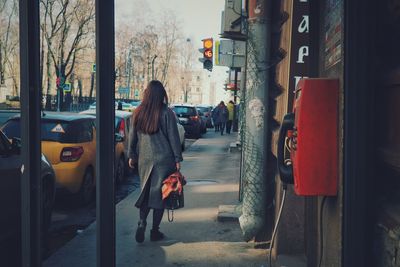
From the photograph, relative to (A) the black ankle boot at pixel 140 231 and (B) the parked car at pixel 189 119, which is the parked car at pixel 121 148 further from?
(B) the parked car at pixel 189 119

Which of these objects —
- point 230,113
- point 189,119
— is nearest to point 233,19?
point 189,119

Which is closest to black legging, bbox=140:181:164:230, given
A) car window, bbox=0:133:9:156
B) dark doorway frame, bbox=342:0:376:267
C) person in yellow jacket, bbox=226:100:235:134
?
car window, bbox=0:133:9:156

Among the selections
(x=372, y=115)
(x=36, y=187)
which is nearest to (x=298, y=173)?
(x=372, y=115)

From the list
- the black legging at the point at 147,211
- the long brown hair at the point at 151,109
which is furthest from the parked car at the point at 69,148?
the black legging at the point at 147,211

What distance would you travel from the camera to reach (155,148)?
15.9 feet

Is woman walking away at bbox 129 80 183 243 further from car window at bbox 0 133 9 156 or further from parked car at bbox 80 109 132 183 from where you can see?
parked car at bbox 80 109 132 183

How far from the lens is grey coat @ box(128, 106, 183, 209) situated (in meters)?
4.82

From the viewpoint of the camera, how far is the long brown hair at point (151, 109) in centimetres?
483

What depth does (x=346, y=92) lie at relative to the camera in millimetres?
2062

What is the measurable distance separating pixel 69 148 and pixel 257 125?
3.37m

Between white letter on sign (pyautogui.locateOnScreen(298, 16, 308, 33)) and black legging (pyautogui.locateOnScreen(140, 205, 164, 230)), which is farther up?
white letter on sign (pyautogui.locateOnScreen(298, 16, 308, 33))

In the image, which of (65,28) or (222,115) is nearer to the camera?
(65,28)

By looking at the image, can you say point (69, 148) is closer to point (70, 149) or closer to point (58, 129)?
point (70, 149)

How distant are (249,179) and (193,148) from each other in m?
11.2
